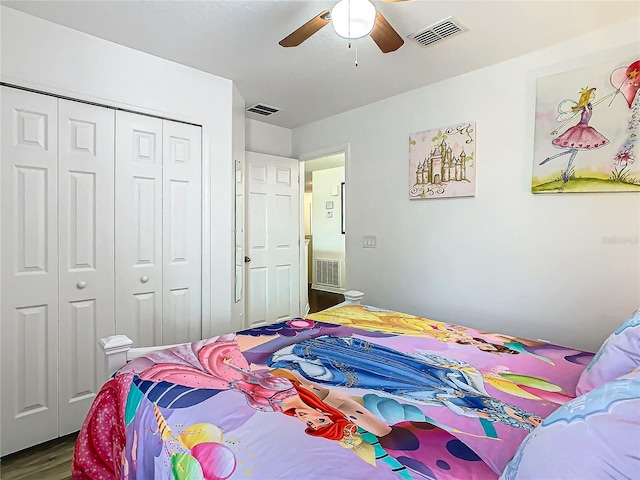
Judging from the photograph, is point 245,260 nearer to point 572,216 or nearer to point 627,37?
point 572,216

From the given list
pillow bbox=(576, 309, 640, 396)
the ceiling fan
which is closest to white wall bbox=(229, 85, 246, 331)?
the ceiling fan

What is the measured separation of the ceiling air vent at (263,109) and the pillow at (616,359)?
122 inches

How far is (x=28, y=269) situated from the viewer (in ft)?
6.54

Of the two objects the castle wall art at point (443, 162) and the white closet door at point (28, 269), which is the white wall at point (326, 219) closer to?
the castle wall art at point (443, 162)

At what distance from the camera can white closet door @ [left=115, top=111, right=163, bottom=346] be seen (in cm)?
232

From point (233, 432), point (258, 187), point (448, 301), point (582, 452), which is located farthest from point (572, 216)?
point (258, 187)

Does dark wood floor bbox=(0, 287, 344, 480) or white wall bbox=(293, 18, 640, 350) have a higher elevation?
white wall bbox=(293, 18, 640, 350)

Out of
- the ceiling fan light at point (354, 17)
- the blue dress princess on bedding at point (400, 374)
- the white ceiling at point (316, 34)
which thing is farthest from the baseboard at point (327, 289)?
the ceiling fan light at point (354, 17)

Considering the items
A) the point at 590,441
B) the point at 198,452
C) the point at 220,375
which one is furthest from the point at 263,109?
the point at 590,441

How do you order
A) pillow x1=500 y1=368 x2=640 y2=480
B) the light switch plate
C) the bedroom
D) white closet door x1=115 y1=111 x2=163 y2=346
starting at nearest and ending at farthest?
pillow x1=500 y1=368 x2=640 y2=480, the bedroom, white closet door x1=115 y1=111 x2=163 y2=346, the light switch plate

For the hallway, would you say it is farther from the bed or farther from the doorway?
the bed

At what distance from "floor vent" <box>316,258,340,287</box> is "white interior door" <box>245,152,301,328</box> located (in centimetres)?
262

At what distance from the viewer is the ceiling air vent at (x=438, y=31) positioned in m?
2.00

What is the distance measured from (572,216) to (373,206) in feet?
5.10
